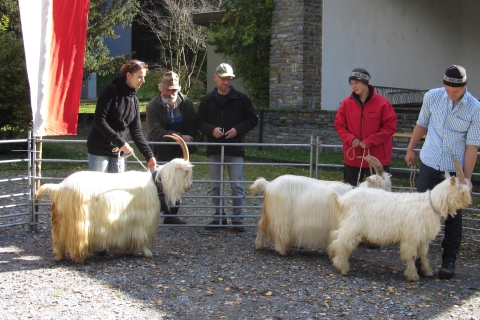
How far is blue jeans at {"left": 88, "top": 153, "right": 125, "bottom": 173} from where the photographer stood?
245 inches

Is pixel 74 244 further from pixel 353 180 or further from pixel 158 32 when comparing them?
pixel 158 32

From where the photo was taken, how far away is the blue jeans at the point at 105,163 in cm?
621

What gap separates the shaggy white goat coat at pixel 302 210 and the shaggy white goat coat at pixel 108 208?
0.91 meters

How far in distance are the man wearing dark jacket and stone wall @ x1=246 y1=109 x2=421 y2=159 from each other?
24.3ft

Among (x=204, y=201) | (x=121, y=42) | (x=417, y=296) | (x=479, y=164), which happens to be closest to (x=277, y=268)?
(x=417, y=296)

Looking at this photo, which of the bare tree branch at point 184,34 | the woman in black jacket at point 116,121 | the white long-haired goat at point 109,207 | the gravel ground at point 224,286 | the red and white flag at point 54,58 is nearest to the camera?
the gravel ground at point 224,286

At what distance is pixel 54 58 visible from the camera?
6.78 meters

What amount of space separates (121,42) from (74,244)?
28.6 meters

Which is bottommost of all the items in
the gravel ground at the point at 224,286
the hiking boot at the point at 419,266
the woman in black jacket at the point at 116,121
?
the gravel ground at the point at 224,286

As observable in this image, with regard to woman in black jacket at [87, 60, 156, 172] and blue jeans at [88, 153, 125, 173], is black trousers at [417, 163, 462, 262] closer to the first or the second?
woman in black jacket at [87, 60, 156, 172]

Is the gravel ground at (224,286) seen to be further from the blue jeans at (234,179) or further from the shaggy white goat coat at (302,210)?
the blue jeans at (234,179)

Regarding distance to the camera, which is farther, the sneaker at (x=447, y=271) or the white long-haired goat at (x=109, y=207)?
the white long-haired goat at (x=109, y=207)

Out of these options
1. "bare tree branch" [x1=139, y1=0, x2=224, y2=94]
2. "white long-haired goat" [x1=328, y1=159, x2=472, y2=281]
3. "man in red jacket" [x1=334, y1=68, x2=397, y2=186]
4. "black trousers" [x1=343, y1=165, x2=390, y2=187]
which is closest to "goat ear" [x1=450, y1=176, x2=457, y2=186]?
"white long-haired goat" [x1=328, y1=159, x2=472, y2=281]

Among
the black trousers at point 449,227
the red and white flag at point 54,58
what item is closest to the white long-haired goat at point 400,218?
the black trousers at point 449,227
